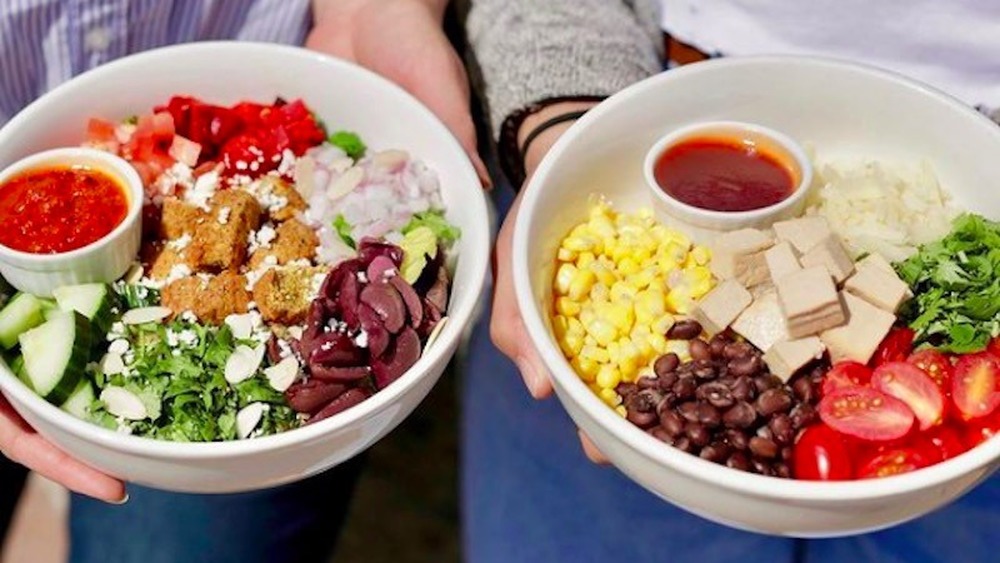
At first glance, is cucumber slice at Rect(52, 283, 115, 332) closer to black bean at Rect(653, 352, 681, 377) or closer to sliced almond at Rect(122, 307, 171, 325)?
sliced almond at Rect(122, 307, 171, 325)

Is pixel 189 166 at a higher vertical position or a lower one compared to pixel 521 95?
lower

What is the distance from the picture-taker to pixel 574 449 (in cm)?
224

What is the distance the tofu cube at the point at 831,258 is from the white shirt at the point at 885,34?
0.46 m

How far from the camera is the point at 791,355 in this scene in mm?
1661

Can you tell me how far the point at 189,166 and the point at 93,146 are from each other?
0.16 metres

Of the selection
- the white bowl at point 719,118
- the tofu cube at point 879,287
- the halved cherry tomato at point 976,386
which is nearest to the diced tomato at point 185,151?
the white bowl at point 719,118

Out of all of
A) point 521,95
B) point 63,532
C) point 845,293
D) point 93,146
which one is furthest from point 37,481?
point 845,293

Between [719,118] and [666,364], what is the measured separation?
1.65 ft

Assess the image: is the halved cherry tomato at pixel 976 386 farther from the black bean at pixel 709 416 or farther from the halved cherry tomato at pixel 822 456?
the black bean at pixel 709 416

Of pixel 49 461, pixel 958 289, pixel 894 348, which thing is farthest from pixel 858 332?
pixel 49 461

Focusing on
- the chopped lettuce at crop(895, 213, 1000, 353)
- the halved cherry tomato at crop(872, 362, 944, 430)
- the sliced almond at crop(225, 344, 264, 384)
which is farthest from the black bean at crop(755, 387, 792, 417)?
the sliced almond at crop(225, 344, 264, 384)

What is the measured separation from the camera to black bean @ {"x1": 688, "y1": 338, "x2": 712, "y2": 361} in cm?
170

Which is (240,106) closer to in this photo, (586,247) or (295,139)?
(295,139)

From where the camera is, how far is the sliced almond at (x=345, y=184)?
1992 mm
